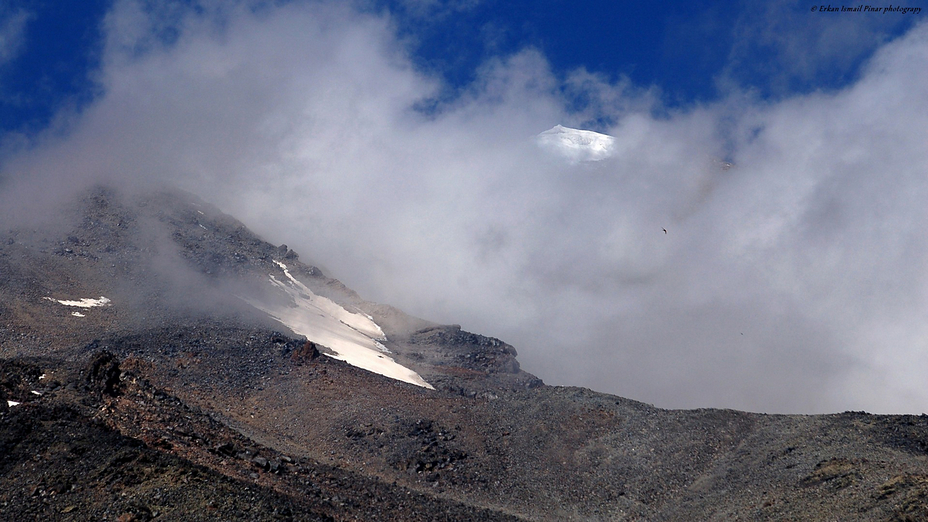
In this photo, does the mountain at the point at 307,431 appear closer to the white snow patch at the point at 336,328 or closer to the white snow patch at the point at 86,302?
the white snow patch at the point at 86,302

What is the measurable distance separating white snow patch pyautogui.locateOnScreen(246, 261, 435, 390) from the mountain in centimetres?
37

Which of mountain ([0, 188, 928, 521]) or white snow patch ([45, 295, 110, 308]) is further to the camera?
white snow patch ([45, 295, 110, 308])

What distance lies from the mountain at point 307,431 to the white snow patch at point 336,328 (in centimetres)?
37

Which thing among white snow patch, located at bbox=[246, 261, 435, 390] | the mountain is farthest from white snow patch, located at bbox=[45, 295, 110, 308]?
white snow patch, located at bbox=[246, 261, 435, 390]

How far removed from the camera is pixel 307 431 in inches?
1417

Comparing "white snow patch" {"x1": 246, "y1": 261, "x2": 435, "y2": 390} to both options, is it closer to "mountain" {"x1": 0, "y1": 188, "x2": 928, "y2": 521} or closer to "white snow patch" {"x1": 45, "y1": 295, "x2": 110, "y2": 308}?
"mountain" {"x1": 0, "y1": 188, "x2": 928, "y2": 521}

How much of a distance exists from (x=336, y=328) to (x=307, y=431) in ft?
84.8

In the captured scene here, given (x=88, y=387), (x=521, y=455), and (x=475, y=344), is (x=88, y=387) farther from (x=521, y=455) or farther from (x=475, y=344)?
(x=475, y=344)

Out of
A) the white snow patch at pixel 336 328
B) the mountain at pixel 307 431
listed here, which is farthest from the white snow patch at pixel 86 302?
the white snow patch at pixel 336 328

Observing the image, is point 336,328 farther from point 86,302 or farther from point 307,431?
point 307,431

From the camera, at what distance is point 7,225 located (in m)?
59.0

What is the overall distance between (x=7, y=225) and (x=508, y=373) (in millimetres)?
41617

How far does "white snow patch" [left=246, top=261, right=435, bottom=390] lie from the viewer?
2084 inches

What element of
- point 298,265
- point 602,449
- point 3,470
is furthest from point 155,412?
point 298,265
